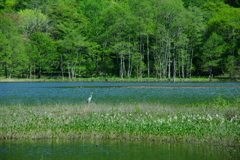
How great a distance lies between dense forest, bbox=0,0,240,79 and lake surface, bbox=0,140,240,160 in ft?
199

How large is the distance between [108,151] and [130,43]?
68.3 m

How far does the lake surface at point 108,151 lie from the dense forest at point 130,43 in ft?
199

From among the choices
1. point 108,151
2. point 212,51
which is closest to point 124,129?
point 108,151

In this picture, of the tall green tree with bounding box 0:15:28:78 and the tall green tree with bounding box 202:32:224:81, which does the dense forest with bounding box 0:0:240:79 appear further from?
the tall green tree with bounding box 202:32:224:81

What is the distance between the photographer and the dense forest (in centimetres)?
7500

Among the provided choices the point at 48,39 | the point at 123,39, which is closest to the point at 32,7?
the point at 48,39

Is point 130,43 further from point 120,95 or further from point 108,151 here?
point 108,151

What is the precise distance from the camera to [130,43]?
7956cm

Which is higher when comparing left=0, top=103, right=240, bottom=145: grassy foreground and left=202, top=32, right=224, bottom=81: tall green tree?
left=202, top=32, right=224, bottom=81: tall green tree

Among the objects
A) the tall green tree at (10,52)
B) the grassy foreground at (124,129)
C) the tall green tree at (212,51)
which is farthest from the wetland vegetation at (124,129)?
the tall green tree at (10,52)

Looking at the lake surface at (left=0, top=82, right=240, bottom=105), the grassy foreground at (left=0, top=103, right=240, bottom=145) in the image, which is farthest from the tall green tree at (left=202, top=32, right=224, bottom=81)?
the grassy foreground at (left=0, top=103, right=240, bottom=145)

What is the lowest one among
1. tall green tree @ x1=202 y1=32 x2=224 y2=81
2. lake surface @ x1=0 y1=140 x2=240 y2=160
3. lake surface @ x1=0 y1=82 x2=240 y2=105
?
lake surface @ x1=0 y1=140 x2=240 y2=160

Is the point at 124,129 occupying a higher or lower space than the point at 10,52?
lower

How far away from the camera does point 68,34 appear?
271 ft
